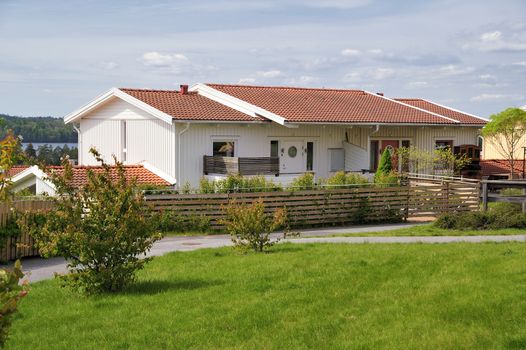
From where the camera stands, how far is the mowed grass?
27.1ft

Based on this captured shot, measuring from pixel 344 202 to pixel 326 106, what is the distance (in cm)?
1066

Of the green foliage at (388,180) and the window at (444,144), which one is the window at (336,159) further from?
the window at (444,144)

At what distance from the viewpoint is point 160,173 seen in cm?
2909

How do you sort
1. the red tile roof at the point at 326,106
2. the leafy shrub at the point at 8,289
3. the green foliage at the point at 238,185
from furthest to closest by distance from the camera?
the red tile roof at the point at 326,106, the green foliage at the point at 238,185, the leafy shrub at the point at 8,289

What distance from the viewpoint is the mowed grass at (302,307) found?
8.27 m

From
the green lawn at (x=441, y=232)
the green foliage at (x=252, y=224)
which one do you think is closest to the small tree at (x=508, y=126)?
the green lawn at (x=441, y=232)

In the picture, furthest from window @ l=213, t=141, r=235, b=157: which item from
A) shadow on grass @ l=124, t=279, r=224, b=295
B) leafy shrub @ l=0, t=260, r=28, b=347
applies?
leafy shrub @ l=0, t=260, r=28, b=347

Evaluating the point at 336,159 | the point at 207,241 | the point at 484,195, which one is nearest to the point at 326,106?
the point at 336,159

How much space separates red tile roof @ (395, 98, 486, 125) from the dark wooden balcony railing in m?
12.3

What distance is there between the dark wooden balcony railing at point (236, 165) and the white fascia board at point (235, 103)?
1874 mm

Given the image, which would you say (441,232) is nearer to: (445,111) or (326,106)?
(326,106)

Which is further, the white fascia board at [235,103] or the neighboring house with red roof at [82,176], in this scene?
the white fascia board at [235,103]

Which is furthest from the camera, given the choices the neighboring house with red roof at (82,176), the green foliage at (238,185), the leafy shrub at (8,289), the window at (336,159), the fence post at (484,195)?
the window at (336,159)

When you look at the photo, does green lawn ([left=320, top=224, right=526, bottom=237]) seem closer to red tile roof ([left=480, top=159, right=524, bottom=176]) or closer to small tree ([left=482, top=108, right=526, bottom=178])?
small tree ([left=482, top=108, right=526, bottom=178])
